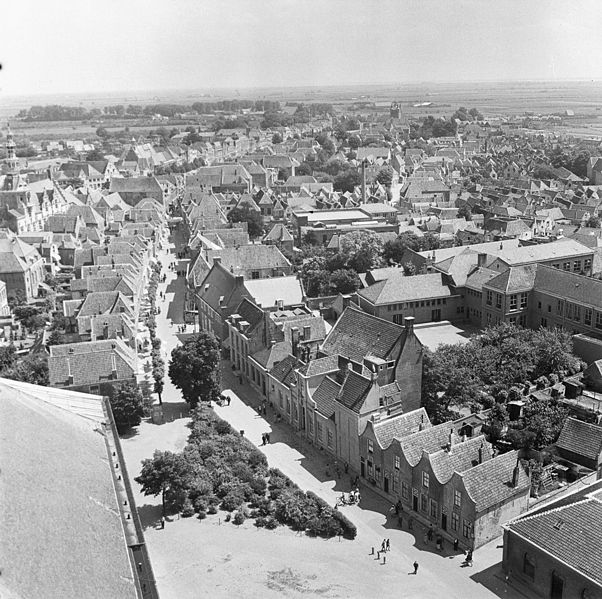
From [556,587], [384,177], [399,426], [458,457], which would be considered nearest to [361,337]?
[399,426]

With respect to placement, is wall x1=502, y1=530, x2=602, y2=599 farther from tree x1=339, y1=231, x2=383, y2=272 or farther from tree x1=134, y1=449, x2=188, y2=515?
tree x1=339, y1=231, x2=383, y2=272

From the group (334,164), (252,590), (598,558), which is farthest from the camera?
(334,164)

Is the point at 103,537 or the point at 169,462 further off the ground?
the point at 103,537

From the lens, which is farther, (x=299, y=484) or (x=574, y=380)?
(x=574, y=380)

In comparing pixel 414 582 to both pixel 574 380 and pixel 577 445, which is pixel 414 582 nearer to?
pixel 577 445

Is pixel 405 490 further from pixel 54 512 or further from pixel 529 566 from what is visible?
pixel 54 512

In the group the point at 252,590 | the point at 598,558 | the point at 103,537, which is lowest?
the point at 252,590

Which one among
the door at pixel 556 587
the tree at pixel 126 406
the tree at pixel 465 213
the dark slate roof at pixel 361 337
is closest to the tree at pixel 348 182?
the tree at pixel 465 213

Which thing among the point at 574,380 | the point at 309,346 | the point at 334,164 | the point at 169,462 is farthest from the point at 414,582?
the point at 334,164

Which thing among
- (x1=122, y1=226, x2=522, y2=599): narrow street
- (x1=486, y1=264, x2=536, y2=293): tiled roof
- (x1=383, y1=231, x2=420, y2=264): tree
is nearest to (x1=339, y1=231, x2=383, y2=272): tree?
(x1=383, y1=231, x2=420, y2=264): tree
